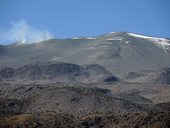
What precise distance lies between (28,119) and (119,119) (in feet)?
85.3

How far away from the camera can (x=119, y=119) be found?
176 metres

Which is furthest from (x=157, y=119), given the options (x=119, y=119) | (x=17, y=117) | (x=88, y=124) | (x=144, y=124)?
(x=17, y=117)

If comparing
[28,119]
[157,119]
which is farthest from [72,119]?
[157,119]

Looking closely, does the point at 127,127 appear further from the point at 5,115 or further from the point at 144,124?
the point at 5,115

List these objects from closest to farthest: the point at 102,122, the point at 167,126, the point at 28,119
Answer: the point at 167,126, the point at 28,119, the point at 102,122

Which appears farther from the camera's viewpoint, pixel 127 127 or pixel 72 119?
pixel 72 119

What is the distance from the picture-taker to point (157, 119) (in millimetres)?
164750

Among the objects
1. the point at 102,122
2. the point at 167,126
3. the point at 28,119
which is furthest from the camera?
the point at 102,122

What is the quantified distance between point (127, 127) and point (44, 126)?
22.2 metres

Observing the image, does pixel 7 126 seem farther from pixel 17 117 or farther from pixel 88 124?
pixel 88 124

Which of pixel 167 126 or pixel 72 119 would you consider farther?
pixel 72 119

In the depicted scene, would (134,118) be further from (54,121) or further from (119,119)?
(54,121)

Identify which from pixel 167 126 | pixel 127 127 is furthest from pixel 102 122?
pixel 167 126

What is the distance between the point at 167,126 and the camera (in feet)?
516
